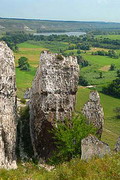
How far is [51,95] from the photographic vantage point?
81.4 feet

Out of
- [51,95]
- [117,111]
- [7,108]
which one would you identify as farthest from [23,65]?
[7,108]

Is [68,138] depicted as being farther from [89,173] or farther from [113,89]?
[113,89]

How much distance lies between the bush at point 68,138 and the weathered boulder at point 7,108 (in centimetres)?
387

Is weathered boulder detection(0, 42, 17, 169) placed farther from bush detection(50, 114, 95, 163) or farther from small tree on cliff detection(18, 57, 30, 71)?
small tree on cliff detection(18, 57, 30, 71)

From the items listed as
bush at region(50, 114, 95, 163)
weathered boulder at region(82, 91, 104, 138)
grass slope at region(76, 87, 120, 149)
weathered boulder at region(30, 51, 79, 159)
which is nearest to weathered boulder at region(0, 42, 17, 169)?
weathered boulder at region(30, 51, 79, 159)

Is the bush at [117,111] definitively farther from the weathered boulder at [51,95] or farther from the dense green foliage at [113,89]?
the weathered boulder at [51,95]

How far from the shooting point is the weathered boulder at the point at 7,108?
72.3ft

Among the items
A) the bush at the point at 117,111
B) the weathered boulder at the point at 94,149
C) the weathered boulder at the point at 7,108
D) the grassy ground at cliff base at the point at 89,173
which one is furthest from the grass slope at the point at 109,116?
the grassy ground at cliff base at the point at 89,173

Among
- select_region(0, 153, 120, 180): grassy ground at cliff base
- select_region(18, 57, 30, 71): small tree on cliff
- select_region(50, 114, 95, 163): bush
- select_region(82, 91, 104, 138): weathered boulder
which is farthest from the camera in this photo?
select_region(18, 57, 30, 71): small tree on cliff

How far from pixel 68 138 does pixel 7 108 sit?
6.09 m

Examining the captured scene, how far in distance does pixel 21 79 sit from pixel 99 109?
6695 cm

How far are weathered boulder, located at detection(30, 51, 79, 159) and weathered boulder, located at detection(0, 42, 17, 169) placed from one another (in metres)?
2.80

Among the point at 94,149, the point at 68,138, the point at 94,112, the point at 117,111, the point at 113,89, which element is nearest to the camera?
the point at 94,149

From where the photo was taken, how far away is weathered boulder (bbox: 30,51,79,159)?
24828 mm
